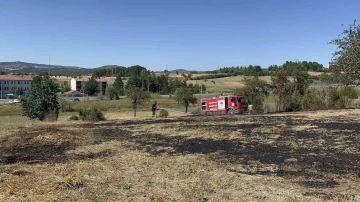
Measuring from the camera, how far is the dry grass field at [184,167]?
21.0 feet

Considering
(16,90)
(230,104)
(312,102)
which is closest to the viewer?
(312,102)

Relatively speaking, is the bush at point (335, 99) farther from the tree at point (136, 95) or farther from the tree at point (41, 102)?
the tree at point (136, 95)

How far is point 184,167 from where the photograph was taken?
866cm

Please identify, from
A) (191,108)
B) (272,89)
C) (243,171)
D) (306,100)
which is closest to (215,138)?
(243,171)

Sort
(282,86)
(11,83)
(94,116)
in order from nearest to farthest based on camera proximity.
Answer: (94,116), (282,86), (11,83)

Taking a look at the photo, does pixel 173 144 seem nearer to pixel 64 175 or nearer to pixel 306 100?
pixel 64 175

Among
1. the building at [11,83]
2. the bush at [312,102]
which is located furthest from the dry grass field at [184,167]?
the building at [11,83]

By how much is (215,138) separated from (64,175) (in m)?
6.88

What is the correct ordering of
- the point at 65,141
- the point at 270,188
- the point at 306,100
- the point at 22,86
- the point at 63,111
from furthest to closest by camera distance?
the point at 22,86
the point at 63,111
the point at 306,100
the point at 65,141
the point at 270,188

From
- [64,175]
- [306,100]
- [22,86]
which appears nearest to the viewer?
[64,175]

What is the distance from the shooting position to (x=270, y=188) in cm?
665

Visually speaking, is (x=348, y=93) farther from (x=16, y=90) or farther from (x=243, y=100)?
(x=16, y=90)

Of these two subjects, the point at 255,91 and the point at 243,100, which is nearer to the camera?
the point at 243,100

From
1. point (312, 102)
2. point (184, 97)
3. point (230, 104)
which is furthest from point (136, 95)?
point (312, 102)
